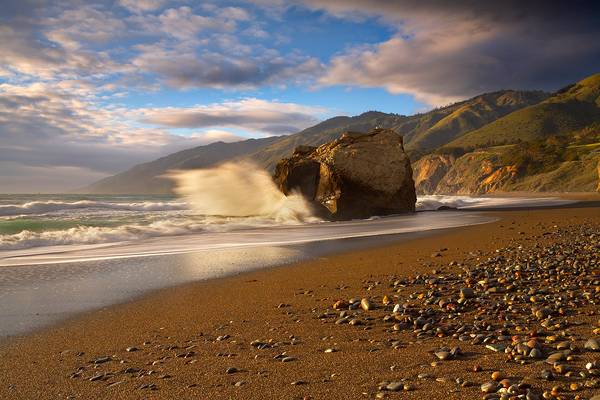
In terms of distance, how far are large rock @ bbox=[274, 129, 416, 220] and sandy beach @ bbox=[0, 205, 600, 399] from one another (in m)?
13.2

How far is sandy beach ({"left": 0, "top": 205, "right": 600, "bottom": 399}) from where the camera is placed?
2.93 metres

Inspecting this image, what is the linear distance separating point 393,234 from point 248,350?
985 centimetres

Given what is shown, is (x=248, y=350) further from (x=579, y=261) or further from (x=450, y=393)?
(x=579, y=261)

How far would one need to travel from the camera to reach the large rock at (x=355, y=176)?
19.8 metres

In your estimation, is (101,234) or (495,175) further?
(495,175)

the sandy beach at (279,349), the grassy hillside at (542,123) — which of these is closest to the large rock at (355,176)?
the sandy beach at (279,349)

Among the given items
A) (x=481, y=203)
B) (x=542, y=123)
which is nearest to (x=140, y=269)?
(x=481, y=203)

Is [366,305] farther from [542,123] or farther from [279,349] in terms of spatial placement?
[542,123]

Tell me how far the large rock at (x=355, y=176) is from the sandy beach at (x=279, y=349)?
518 inches

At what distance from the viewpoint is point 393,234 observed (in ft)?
42.8

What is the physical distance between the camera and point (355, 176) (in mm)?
19875

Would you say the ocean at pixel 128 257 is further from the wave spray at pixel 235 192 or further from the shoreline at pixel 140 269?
the wave spray at pixel 235 192

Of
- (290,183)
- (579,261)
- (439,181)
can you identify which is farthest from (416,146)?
(579,261)

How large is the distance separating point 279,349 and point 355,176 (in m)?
16.5
